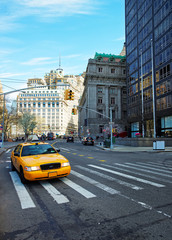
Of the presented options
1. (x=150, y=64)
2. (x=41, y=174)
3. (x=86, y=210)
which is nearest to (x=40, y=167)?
(x=41, y=174)

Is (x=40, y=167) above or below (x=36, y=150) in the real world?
below

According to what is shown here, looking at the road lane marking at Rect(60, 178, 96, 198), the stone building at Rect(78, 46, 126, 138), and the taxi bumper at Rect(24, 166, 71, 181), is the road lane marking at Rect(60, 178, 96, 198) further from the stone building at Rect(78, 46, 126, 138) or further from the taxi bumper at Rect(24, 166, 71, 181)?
the stone building at Rect(78, 46, 126, 138)

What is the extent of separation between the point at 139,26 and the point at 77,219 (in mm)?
54058

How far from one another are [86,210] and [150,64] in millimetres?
44411

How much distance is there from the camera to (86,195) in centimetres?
541

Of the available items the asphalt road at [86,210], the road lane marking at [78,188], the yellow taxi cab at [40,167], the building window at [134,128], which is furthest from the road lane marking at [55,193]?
the building window at [134,128]

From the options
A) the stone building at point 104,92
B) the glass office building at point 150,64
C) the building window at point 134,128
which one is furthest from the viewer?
the stone building at point 104,92

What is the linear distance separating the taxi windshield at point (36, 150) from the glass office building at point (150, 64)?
28.6 m

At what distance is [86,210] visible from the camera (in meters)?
4.35

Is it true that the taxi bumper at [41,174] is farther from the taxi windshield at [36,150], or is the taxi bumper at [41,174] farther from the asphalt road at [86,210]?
the taxi windshield at [36,150]

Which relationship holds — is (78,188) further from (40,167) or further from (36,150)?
(36,150)

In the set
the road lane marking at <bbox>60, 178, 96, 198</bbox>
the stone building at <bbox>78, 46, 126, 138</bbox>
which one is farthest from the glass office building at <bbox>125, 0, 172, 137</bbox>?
the road lane marking at <bbox>60, 178, 96, 198</bbox>

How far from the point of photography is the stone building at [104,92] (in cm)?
6588

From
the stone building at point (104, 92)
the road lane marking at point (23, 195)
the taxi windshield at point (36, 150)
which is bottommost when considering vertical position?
the road lane marking at point (23, 195)
